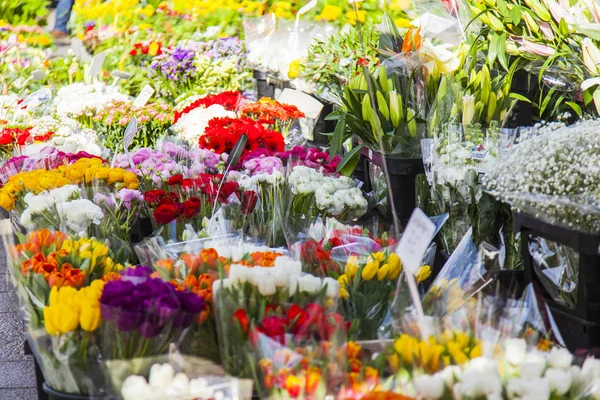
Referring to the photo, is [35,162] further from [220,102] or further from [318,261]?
[318,261]

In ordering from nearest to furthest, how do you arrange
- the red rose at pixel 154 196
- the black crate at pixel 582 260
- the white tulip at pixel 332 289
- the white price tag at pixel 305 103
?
the white tulip at pixel 332 289, the black crate at pixel 582 260, the red rose at pixel 154 196, the white price tag at pixel 305 103

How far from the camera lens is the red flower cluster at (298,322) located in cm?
150

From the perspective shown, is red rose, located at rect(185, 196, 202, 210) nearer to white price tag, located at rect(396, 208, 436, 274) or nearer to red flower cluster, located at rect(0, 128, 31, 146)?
white price tag, located at rect(396, 208, 436, 274)

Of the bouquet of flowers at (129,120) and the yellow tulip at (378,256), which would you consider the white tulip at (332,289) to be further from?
the bouquet of flowers at (129,120)

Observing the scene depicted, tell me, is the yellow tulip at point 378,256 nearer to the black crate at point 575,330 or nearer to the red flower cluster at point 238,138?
the black crate at point 575,330

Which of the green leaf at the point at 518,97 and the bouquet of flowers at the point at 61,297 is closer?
the bouquet of flowers at the point at 61,297

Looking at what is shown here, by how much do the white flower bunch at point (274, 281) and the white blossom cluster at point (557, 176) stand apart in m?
0.53

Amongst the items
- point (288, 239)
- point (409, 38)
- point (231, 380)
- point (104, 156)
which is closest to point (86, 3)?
point (104, 156)

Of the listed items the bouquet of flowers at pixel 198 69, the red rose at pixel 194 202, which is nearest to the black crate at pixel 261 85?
the bouquet of flowers at pixel 198 69

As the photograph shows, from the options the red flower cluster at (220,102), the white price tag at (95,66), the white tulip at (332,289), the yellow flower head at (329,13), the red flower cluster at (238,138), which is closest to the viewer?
the white tulip at (332,289)

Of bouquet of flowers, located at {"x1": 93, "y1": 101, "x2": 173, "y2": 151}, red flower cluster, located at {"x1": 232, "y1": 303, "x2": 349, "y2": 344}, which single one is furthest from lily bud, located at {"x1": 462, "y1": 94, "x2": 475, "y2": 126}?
bouquet of flowers, located at {"x1": 93, "y1": 101, "x2": 173, "y2": 151}

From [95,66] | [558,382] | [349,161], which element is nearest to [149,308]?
[558,382]

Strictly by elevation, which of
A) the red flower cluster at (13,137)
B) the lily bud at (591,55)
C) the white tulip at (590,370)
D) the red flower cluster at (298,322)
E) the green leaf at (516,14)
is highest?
the green leaf at (516,14)

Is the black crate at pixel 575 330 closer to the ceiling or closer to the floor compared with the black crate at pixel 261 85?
closer to the ceiling
